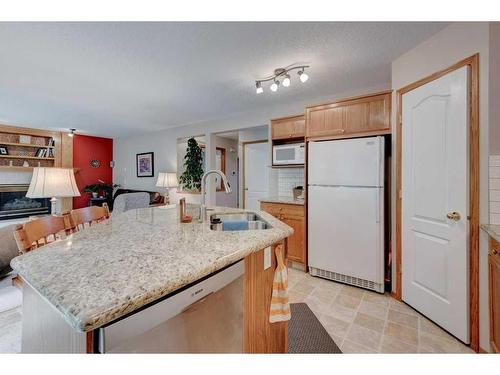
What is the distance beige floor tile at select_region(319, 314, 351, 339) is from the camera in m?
1.81

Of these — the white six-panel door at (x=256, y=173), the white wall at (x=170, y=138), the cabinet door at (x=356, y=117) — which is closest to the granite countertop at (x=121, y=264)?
the cabinet door at (x=356, y=117)

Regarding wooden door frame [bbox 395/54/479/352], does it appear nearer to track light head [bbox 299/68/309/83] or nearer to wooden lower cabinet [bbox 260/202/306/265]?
track light head [bbox 299/68/309/83]

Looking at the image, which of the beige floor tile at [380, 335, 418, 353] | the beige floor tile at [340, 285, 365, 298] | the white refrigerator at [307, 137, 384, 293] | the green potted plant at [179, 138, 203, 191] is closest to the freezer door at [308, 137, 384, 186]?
the white refrigerator at [307, 137, 384, 293]

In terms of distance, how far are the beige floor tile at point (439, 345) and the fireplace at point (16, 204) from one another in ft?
23.4

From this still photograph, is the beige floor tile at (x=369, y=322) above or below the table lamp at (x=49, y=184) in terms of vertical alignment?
below

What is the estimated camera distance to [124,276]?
701 mm

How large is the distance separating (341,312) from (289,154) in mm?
2063

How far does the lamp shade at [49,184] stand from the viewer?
7.00 ft

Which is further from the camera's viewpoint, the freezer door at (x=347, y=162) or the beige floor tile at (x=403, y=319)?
the freezer door at (x=347, y=162)

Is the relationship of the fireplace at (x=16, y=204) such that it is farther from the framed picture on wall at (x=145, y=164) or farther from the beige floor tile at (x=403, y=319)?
the beige floor tile at (x=403, y=319)

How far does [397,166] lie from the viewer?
227cm

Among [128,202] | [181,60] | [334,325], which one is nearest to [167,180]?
[128,202]
